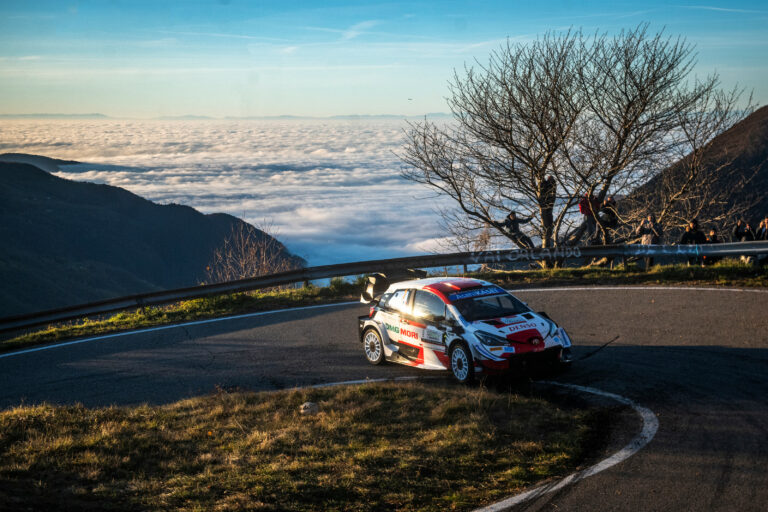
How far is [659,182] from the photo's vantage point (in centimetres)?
2916

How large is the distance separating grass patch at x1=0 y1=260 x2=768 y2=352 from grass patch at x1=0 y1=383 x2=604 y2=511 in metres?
7.41

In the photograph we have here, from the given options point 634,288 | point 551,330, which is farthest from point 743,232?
point 551,330

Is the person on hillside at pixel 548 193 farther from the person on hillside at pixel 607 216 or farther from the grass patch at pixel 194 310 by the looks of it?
the grass patch at pixel 194 310

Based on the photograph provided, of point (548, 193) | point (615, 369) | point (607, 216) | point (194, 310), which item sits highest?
point (548, 193)

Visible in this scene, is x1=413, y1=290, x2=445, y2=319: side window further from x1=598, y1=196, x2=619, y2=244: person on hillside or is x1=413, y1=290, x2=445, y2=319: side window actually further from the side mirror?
x1=598, y1=196, x2=619, y2=244: person on hillside

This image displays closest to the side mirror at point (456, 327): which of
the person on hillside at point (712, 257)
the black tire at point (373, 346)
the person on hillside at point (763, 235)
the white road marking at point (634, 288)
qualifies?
the black tire at point (373, 346)

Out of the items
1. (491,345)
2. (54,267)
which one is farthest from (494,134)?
(54,267)

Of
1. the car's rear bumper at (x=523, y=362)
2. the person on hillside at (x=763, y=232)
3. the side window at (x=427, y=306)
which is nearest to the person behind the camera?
the car's rear bumper at (x=523, y=362)

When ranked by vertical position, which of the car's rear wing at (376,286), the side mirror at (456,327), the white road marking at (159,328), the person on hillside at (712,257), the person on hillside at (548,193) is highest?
the person on hillside at (548,193)

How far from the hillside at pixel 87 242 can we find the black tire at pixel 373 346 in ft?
332

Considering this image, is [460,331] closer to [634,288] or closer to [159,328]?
[634,288]

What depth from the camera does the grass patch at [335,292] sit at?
17.5 metres

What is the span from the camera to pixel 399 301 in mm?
13328

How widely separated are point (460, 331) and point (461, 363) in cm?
57
